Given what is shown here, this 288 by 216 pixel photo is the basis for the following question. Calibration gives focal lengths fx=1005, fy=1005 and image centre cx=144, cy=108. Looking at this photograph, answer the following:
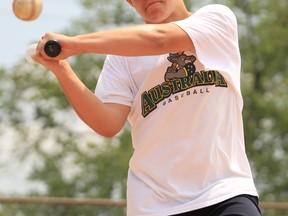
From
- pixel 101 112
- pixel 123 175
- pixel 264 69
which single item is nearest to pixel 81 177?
pixel 123 175

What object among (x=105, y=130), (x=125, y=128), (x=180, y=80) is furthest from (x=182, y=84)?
(x=125, y=128)

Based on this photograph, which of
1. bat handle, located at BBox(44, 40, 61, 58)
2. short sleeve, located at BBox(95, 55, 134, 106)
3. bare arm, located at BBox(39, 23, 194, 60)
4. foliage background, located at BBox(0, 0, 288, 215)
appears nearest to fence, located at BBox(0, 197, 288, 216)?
short sleeve, located at BBox(95, 55, 134, 106)

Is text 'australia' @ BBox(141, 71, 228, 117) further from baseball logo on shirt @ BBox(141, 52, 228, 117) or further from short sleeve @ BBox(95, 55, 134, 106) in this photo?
short sleeve @ BBox(95, 55, 134, 106)

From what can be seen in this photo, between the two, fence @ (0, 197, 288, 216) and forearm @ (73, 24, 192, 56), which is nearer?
forearm @ (73, 24, 192, 56)

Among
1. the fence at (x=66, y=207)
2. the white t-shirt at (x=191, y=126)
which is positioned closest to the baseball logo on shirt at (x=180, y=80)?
the white t-shirt at (x=191, y=126)

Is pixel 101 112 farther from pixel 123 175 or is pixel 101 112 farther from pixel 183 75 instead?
pixel 123 175

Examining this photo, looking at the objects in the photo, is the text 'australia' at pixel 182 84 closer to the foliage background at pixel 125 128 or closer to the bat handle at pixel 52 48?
the bat handle at pixel 52 48

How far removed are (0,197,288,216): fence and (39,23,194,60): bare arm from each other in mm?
5999

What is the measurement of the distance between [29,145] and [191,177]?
26.7 meters

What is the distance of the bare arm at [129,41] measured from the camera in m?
4.17

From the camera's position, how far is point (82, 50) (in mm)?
4156

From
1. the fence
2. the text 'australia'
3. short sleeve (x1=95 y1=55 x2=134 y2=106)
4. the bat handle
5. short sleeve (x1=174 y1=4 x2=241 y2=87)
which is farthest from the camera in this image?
the fence

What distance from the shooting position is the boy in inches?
182

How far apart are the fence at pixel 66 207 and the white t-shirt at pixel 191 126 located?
18.2ft
